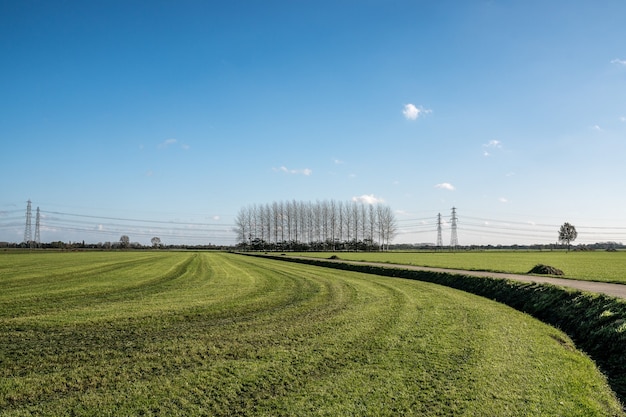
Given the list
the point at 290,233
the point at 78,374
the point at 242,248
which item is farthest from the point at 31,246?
the point at 78,374

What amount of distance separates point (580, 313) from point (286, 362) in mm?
10726

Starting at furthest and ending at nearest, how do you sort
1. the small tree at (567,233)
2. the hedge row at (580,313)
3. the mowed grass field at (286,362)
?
the small tree at (567,233), the hedge row at (580,313), the mowed grass field at (286,362)

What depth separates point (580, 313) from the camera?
1291cm

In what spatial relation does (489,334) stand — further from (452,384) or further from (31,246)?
(31,246)

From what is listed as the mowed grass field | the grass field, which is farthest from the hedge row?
the grass field

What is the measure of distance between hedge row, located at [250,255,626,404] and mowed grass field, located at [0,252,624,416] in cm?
55

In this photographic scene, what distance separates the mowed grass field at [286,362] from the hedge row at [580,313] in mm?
547

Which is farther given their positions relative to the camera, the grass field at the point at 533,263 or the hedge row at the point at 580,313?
the grass field at the point at 533,263

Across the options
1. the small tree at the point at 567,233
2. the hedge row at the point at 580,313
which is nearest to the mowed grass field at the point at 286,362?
the hedge row at the point at 580,313

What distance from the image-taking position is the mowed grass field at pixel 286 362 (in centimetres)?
612

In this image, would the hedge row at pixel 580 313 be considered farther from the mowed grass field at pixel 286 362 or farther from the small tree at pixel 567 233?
the small tree at pixel 567 233

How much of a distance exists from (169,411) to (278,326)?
5.54 m

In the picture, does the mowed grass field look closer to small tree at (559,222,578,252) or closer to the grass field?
the grass field

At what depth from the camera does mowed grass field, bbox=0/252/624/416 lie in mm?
6125
